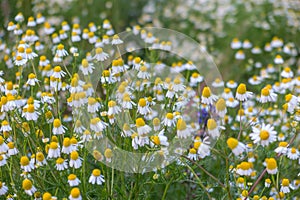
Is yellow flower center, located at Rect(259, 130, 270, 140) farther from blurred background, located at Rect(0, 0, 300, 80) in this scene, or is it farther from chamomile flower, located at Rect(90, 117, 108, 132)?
blurred background, located at Rect(0, 0, 300, 80)

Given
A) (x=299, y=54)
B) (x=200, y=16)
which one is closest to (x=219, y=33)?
(x=200, y=16)

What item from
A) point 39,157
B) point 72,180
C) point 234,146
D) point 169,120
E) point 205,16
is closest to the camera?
point 234,146

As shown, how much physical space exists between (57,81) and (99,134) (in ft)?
1.42

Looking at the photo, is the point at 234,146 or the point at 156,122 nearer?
the point at 234,146

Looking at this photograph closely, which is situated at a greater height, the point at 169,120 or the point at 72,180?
the point at 169,120

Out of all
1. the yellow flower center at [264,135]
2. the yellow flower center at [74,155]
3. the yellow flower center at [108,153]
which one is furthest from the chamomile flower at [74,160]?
the yellow flower center at [264,135]

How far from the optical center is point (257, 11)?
534 cm

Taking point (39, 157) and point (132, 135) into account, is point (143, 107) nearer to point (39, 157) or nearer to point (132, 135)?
point (132, 135)

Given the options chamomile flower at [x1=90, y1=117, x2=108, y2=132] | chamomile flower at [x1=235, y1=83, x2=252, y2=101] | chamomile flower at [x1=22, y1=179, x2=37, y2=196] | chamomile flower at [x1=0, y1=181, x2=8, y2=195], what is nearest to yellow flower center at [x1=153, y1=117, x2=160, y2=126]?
chamomile flower at [x1=90, y1=117, x2=108, y2=132]

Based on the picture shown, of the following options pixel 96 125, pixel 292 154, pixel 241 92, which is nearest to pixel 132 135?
pixel 96 125

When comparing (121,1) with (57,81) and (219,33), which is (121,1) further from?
(57,81)

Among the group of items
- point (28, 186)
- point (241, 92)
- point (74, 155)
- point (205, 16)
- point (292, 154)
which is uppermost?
point (241, 92)

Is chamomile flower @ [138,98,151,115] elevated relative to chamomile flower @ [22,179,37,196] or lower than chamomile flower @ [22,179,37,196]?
elevated

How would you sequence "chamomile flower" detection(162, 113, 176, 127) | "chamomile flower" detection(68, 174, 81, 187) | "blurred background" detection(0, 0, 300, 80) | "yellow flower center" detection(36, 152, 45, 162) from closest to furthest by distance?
"chamomile flower" detection(68, 174, 81, 187) < "yellow flower center" detection(36, 152, 45, 162) < "chamomile flower" detection(162, 113, 176, 127) < "blurred background" detection(0, 0, 300, 80)
